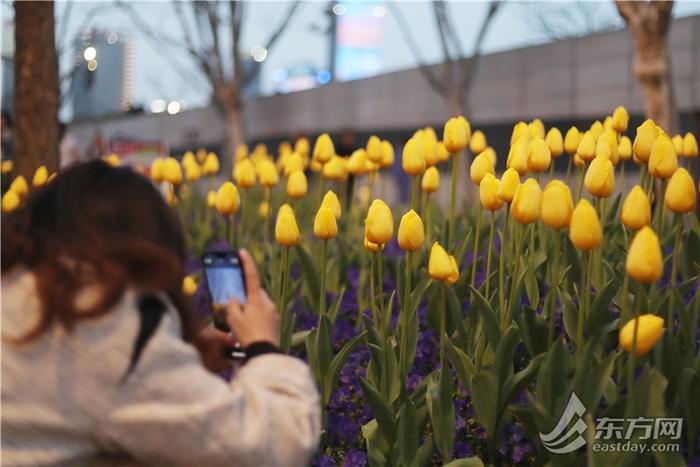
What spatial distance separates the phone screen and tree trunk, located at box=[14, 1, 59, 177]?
4.08 m

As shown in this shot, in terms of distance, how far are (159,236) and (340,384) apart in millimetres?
1713

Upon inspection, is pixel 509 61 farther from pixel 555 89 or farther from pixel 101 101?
pixel 101 101

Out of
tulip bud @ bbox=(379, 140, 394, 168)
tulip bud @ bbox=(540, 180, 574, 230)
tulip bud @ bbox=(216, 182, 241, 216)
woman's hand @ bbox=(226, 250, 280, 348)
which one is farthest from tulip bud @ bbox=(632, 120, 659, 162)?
Result: tulip bud @ bbox=(379, 140, 394, 168)

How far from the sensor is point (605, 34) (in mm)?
17328

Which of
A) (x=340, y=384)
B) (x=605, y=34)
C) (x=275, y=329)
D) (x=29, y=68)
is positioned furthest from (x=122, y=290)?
(x=605, y=34)

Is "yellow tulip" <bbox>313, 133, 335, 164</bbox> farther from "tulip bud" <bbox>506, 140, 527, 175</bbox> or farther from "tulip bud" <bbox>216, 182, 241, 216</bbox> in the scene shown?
"tulip bud" <bbox>506, 140, 527, 175</bbox>

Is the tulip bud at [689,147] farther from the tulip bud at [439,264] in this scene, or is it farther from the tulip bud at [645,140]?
the tulip bud at [439,264]

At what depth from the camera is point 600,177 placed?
9.45ft

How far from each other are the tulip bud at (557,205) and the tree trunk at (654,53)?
12.9 feet

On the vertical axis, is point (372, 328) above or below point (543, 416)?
above

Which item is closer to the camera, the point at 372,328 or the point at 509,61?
the point at 372,328

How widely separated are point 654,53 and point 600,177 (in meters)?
3.76

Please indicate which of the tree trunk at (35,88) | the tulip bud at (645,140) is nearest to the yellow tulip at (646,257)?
the tulip bud at (645,140)

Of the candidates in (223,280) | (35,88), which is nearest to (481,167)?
(223,280)
